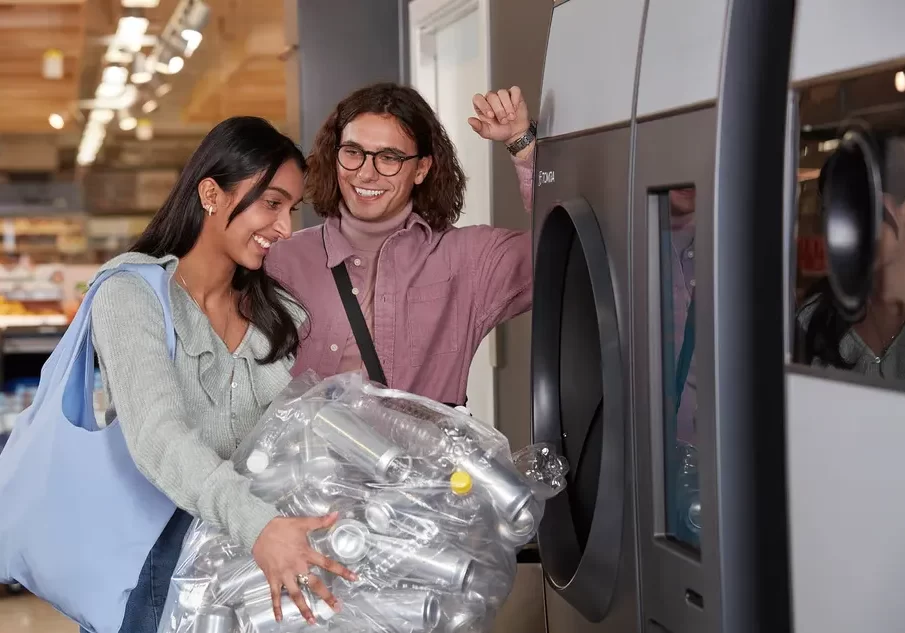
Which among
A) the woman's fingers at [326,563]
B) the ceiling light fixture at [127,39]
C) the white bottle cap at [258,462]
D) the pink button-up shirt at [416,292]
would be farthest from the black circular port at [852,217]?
the ceiling light fixture at [127,39]

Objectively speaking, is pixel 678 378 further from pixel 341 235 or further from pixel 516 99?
pixel 341 235

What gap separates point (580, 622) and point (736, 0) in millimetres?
904

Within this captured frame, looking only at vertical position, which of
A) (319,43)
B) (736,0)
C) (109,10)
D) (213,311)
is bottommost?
(213,311)

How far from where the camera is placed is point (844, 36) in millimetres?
1052

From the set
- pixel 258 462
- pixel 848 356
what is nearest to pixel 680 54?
pixel 848 356

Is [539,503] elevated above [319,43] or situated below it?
below

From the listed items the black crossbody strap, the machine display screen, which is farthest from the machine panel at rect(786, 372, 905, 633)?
the black crossbody strap

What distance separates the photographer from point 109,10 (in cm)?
789

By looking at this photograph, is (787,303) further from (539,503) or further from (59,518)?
(59,518)

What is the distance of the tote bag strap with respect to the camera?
67.3 inches

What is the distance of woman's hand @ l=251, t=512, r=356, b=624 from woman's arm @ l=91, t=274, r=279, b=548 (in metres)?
0.03

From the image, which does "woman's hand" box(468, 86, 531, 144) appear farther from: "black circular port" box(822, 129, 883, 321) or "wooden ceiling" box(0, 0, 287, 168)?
"wooden ceiling" box(0, 0, 287, 168)

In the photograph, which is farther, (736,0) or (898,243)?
(736,0)

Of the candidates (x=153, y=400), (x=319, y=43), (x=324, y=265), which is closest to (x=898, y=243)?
(x=153, y=400)
